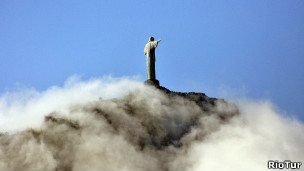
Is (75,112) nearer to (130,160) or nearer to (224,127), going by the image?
(130,160)

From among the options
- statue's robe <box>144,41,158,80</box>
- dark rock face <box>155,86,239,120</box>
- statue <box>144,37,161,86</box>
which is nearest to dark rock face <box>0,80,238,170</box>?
dark rock face <box>155,86,239,120</box>

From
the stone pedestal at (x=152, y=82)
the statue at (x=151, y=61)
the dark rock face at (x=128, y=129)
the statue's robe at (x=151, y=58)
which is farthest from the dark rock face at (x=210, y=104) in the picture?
the statue's robe at (x=151, y=58)

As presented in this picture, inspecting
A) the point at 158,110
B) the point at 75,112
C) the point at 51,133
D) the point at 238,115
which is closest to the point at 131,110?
the point at 158,110

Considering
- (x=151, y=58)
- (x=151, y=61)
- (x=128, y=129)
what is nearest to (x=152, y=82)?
(x=151, y=61)

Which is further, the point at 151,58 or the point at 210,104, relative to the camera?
the point at 151,58

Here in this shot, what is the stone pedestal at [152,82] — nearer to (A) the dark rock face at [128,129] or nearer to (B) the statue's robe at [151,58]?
(A) the dark rock face at [128,129]

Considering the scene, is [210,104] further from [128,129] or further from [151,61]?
[128,129]

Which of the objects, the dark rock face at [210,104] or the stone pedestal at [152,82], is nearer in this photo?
the dark rock face at [210,104]

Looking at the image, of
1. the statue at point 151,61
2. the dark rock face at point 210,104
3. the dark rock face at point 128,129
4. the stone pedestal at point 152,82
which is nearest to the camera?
the dark rock face at point 128,129
